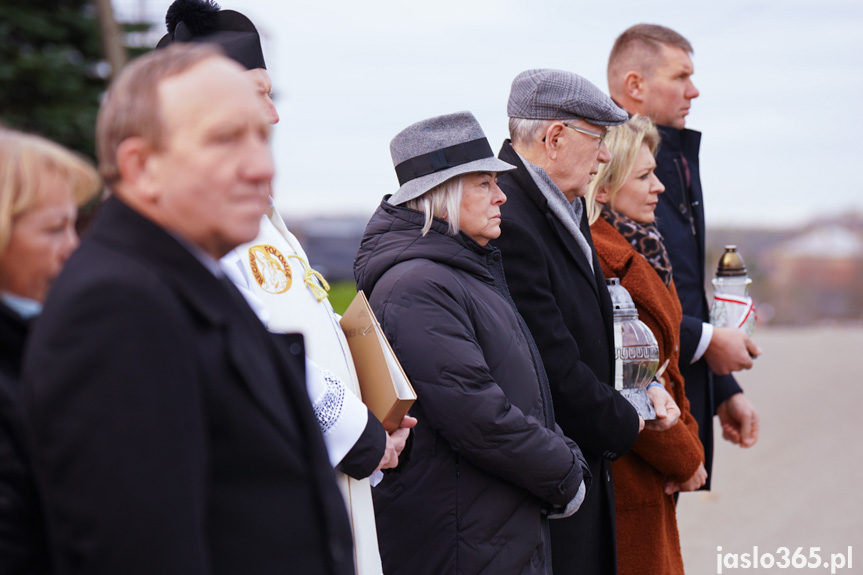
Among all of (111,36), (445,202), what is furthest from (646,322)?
(111,36)

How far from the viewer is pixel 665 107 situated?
4.38 meters

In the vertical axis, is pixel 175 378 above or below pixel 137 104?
below

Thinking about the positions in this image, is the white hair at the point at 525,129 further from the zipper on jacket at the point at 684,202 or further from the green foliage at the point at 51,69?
the green foliage at the point at 51,69

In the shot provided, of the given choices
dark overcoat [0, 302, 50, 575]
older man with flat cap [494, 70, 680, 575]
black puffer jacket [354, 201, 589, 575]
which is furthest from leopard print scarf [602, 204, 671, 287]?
dark overcoat [0, 302, 50, 575]

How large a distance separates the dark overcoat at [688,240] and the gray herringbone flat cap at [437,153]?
156 centimetres

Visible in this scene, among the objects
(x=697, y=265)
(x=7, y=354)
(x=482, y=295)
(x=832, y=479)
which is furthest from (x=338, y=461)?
(x=832, y=479)

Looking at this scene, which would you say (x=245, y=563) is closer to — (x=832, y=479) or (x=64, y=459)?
(x=64, y=459)

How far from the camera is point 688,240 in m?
4.27

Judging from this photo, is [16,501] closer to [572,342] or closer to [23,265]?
[23,265]

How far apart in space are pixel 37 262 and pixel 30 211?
0.08 metres

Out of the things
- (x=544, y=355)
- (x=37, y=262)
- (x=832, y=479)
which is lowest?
(x=832, y=479)

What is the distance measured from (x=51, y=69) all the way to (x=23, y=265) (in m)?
10.1

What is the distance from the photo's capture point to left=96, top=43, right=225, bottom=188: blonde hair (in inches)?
53.9

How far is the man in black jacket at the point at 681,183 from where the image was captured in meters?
4.21
